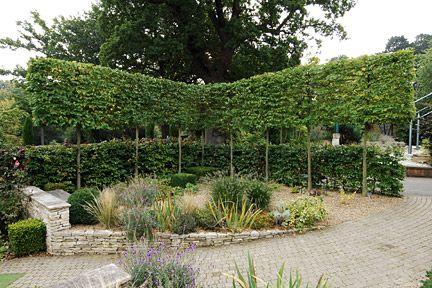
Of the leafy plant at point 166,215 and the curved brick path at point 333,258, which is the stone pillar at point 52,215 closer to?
the curved brick path at point 333,258

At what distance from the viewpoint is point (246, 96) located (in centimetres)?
996

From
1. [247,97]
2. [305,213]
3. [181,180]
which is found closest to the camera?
[305,213]

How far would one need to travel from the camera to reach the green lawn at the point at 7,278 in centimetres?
406

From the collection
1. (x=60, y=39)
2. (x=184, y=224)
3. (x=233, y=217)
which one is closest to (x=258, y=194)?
(x=233, y=217)

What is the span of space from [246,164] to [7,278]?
25.8 feet

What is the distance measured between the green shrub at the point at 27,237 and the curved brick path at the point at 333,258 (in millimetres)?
190

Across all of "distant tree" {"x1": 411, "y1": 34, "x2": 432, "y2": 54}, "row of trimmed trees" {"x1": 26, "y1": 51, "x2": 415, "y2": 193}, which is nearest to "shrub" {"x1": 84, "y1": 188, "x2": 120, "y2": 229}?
"row of trimmed trees" {"x1": 26, "y1": 51, "x2": 415, "y2": 193}

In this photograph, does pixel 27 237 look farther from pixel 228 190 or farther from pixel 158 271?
pixel 228 190

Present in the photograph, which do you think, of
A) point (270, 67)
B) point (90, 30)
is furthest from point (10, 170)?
point (90, 30)

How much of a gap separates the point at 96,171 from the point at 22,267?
402cm

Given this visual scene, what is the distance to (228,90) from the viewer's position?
34.6 ft

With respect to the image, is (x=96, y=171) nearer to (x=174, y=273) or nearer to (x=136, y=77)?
(x=136, y=77)

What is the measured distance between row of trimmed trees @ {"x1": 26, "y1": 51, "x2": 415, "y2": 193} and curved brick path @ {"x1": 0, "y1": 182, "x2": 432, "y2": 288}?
280 centimetres

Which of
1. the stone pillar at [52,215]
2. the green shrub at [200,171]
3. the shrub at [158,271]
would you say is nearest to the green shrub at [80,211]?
the stone pillar at [52,215]
